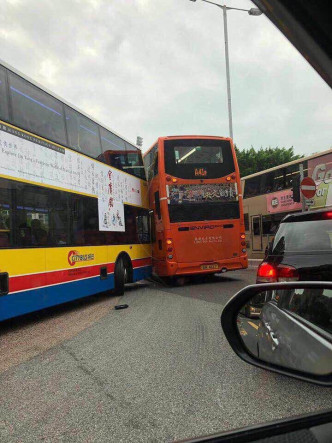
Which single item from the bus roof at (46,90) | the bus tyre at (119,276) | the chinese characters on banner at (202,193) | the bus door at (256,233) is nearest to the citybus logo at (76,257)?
→ the bus tyre at (119,276)

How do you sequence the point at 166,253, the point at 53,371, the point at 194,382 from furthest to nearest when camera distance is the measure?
the point at 166,253 → the point at 53,371 → the point at 194,382

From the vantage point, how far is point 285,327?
1719mm

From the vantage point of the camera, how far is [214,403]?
280cm

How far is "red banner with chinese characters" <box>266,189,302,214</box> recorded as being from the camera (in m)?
16.8

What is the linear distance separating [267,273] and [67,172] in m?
4.94

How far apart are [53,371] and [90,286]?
4123 millimetres

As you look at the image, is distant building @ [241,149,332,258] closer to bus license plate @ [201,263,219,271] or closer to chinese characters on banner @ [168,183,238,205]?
chinese characters on banner @ [168,183,238,205]

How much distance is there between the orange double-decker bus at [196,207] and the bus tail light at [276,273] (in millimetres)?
6813

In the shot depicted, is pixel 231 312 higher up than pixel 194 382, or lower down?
higher up

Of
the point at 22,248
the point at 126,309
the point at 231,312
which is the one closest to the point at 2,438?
the point at 231,312

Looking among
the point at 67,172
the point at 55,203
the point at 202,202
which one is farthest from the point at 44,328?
the point at 202,202

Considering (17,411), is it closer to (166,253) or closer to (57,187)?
(57,187)

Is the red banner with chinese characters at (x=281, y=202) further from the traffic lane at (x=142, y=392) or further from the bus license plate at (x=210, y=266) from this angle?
the traffic lane at (x=142, y=392)

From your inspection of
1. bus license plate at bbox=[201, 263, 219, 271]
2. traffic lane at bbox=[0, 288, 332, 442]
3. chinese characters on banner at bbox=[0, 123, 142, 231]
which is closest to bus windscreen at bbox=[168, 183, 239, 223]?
chinese characters on banner at bbox=[0, 123, 142, 231]
